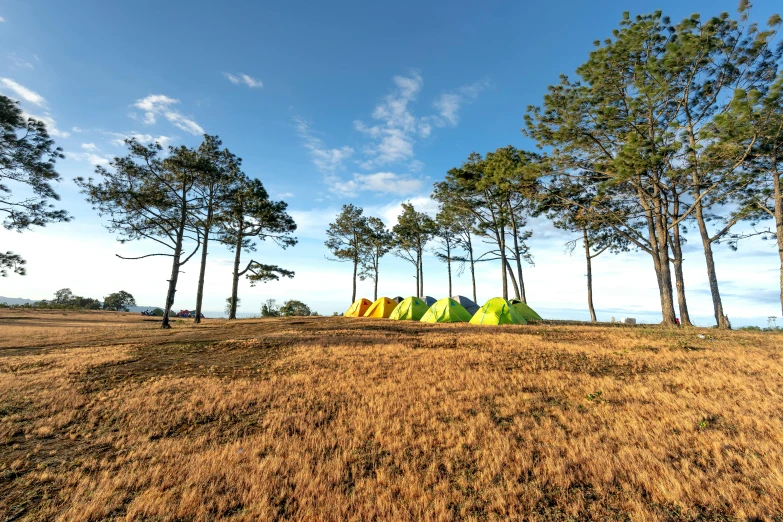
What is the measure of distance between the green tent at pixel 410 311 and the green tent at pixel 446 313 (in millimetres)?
2055

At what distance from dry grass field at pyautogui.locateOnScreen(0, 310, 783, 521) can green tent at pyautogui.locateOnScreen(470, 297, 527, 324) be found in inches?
392

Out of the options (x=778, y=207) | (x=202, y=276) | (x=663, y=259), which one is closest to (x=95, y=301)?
(x=202, y=276)

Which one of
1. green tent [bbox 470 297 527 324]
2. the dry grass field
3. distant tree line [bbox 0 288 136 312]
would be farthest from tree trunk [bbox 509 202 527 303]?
distant tree line [bbox 0 288 136 312]

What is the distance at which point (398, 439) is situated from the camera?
16.2 feet

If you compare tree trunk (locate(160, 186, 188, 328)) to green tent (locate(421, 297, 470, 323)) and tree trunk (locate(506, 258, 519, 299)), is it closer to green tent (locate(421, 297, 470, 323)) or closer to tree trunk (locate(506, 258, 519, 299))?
green tent (locate(421, 297, 470, 323))

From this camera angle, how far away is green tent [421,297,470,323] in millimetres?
22188

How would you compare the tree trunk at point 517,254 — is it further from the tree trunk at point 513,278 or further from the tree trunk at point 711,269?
the tree trunk at point 711,269

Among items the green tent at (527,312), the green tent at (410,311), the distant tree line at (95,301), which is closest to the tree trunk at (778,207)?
the green tent at (527,312)

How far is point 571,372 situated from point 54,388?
1198 centimetres

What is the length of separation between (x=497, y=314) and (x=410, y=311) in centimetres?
748

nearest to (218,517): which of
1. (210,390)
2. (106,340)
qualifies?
(210,390)

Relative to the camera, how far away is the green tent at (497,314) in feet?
64.8

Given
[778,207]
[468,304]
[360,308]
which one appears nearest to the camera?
[778,207]

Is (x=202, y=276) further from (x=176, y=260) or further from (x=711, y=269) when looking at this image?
(x=711, y=269)
